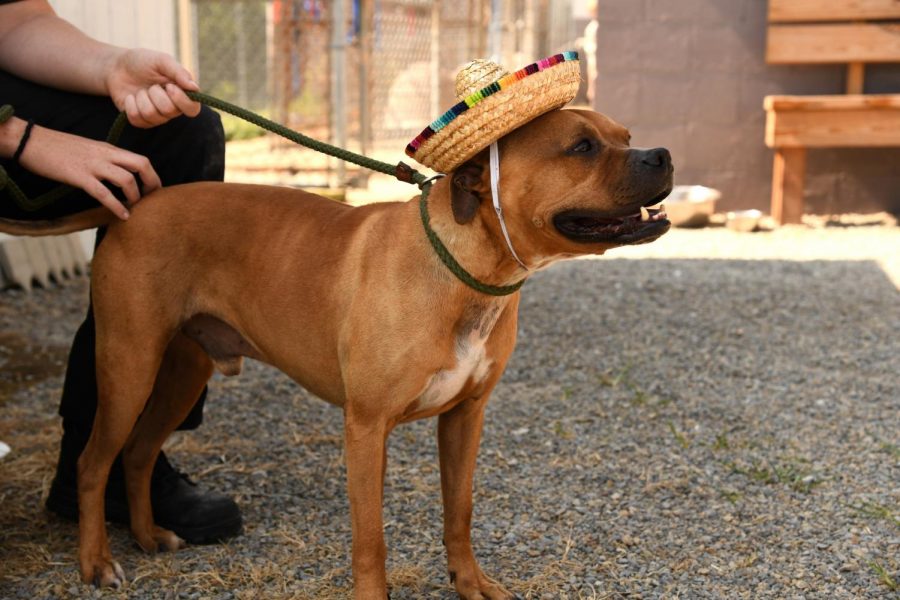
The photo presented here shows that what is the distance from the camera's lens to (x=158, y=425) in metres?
3.28

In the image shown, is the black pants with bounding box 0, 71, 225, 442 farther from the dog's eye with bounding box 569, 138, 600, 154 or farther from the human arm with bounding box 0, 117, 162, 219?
the dog's eye with bounding box 569, 138, 600, 154

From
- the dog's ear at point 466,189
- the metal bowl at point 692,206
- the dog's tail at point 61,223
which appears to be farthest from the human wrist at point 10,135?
the metal bowl at point 692,206

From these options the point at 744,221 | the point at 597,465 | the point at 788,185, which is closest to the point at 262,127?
the point at 597,465

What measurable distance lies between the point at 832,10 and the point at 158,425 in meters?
7.40

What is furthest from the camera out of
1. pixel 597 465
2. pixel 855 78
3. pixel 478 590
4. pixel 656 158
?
pixel 855 78

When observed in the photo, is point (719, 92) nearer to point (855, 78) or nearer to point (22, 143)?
point (855, 78)

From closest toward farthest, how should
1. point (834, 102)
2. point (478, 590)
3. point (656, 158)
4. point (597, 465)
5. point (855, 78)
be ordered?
point (656, 158) < point (478, 590) < point (597, 465) < point (834, 102) < point (855, 78)

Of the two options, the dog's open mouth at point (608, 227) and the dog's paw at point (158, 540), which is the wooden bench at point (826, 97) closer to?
the dog's open mouth at point (608, 227)

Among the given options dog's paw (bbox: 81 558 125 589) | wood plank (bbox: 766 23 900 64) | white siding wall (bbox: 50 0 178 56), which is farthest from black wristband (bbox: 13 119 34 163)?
wood plank (bbox: 766 23 900 64)

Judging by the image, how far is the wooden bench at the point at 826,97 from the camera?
8555 mm

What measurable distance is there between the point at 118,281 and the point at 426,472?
57.0 inches

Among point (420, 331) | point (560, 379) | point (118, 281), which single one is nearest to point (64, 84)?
point (118, 281)

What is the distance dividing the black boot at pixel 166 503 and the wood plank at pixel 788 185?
672 cm

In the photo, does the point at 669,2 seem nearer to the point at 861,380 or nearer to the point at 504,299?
the point at 861,380
